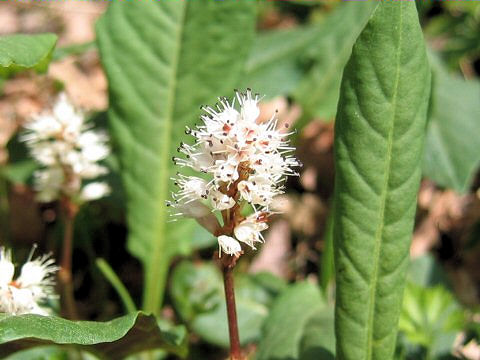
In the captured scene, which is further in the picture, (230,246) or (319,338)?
(319,338)

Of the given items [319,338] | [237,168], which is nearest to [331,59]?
[319,338]

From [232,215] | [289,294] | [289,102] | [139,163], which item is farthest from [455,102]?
[232,215]

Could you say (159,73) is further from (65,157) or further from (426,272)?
(426,272)

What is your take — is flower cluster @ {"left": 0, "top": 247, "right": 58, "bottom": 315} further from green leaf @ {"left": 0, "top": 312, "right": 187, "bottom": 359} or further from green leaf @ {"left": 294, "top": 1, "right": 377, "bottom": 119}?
green leaf @ {"left": 294, "top": 1, "right": 377, "bottom": 119}

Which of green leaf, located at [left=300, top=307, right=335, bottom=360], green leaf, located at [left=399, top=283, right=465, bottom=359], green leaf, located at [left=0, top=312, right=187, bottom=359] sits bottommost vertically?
green leaf, located at [left=300, top=307, right=335, bottom=360]

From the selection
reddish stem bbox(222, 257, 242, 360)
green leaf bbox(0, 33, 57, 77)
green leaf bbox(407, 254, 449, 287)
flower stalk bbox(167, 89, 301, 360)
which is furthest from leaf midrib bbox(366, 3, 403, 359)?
green leaf bbox(407, 254, 449, 287)

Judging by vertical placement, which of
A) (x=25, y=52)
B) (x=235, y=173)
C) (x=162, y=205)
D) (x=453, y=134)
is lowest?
(x=162, y=205)

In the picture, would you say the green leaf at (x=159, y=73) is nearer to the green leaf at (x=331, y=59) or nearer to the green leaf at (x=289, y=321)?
the green leaf at (x=289, y=321)

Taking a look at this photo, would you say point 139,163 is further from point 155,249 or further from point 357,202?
point 357,202
